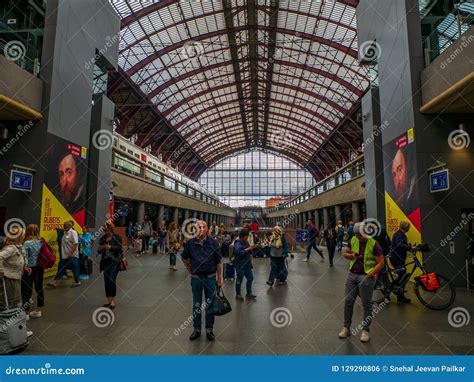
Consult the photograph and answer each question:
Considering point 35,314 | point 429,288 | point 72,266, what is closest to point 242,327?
point 35,314

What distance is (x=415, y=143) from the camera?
9.21 metres

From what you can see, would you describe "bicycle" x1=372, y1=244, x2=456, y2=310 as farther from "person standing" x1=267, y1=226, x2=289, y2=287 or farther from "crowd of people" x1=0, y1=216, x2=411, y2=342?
"person standing" x1=267, y1=226, x2=289, y2=287

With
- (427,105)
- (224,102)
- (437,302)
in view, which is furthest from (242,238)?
(224,102)

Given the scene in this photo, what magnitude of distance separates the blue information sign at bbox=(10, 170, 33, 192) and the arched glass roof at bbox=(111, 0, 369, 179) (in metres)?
18.3

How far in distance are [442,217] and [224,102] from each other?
122 ft

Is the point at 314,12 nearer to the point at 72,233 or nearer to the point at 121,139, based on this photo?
the point at 121,139

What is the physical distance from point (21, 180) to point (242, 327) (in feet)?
25.7

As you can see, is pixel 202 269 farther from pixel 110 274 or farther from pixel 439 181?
pixel 439 181

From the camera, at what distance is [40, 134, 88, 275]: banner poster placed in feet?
32.2

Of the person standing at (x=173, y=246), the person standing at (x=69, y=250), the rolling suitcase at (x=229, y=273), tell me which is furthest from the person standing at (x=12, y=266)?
the person standing at (x=173, y=246)

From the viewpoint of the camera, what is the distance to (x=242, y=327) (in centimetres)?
515

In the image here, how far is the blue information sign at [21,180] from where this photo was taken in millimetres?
8695

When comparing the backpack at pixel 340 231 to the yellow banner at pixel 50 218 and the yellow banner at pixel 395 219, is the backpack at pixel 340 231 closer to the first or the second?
the yellow banner at pixel 395 219

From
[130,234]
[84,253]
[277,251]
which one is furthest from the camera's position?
[130,234]
